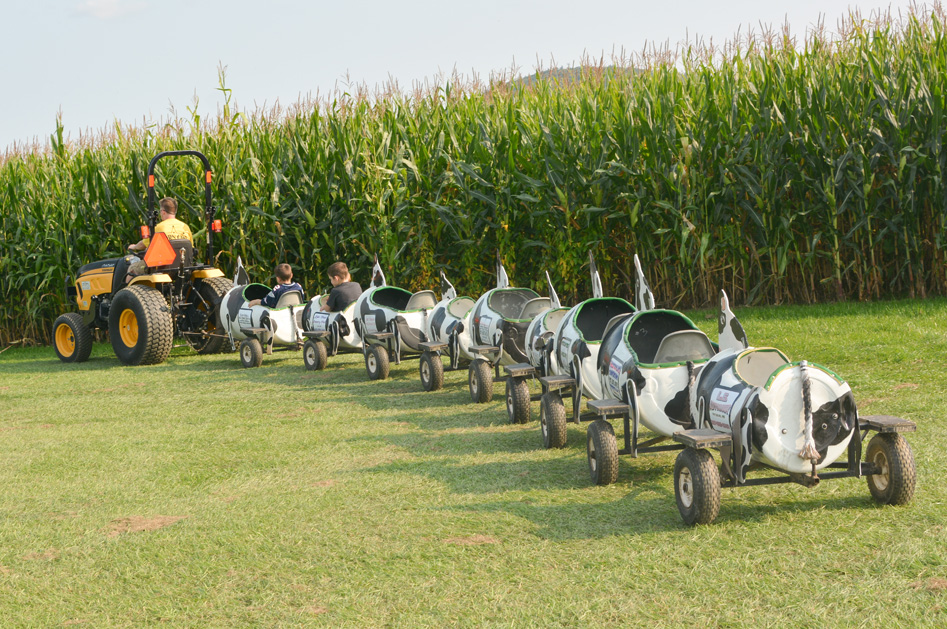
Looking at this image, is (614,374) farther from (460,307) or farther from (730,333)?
(460,307)

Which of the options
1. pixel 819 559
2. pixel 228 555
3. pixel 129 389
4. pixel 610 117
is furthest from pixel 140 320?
pixel 819 559

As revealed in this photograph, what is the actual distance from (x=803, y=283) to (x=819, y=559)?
810cm

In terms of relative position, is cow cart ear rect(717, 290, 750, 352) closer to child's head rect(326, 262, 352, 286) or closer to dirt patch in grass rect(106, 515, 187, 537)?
dirt patch in grass rect(106, 515, 187, 537)

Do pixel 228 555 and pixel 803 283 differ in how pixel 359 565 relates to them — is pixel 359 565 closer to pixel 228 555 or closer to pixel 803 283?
pixel 228 555

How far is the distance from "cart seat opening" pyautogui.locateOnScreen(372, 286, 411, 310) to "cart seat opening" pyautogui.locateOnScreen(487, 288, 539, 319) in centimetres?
184

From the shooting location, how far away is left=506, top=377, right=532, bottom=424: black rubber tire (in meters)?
6.33

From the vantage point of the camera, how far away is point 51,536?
418 centimetres

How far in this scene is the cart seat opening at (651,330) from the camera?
516cm

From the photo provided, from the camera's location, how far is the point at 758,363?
4.32 m

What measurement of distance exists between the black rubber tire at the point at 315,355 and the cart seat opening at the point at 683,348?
5.32 m

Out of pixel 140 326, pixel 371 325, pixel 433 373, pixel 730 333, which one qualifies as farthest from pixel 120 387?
pixel 730 333

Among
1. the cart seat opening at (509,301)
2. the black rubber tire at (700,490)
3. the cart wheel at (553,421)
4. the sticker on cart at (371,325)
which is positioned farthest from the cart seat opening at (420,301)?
the black rubber tire at (700,490)

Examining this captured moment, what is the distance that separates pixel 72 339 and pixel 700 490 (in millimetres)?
10276

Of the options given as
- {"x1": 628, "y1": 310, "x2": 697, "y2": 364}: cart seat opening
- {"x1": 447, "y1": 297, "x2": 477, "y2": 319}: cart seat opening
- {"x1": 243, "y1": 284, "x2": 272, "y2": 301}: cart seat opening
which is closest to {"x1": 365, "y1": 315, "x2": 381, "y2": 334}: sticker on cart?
{"x1": 447, "y1": 297, "x2": 477, "y2": 319}: cart seat opening
